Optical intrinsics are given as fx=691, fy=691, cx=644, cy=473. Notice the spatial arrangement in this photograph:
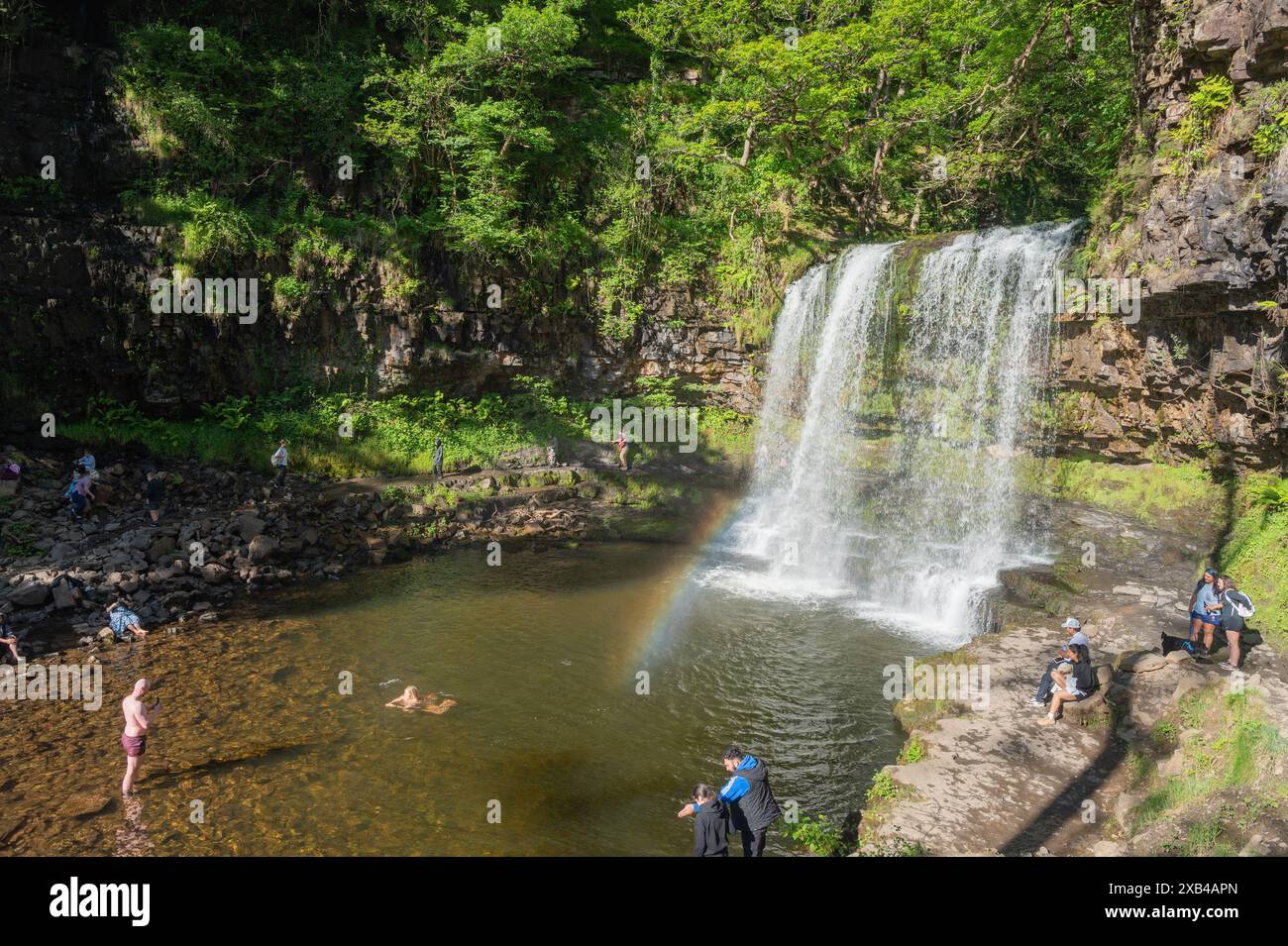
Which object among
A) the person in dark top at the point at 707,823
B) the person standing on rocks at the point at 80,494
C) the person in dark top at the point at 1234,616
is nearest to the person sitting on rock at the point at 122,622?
the person standing on rocks at the point at 80,494

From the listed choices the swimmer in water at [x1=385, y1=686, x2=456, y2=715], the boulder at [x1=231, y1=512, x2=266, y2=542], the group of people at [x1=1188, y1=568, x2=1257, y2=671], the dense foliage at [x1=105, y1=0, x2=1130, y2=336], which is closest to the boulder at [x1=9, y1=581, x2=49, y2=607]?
the boulder at [x1=231, y1=512, x2=266, y2=542]

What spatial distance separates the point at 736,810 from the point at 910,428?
16.2 metres

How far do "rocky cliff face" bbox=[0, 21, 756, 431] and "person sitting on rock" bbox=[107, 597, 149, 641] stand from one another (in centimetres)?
1110

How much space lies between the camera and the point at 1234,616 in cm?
1096

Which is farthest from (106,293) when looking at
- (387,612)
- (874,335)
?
(874,335)

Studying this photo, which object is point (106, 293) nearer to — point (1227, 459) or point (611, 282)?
point (611, 282)

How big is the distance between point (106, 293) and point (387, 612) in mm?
15002

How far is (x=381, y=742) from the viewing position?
35.2 ft

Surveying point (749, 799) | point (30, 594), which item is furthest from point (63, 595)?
point (749, 799)

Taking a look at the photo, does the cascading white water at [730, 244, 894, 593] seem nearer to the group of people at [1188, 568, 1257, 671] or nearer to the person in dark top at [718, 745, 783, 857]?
the group of people at [1188, 568, 1257, 671]

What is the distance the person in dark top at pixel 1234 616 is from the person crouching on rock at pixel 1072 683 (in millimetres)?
2417

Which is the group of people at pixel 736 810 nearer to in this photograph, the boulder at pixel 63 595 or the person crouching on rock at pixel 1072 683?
the person crouching on rock at pixel 1072 683

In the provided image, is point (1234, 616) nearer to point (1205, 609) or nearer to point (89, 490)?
point (1205, 609)

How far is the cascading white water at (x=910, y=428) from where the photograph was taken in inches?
710
